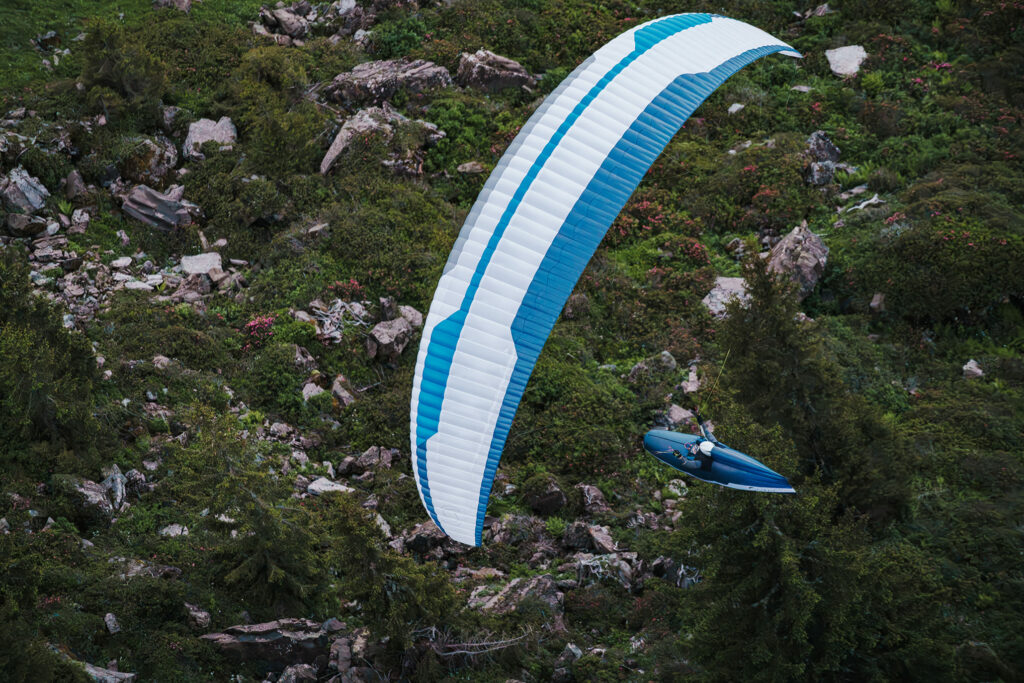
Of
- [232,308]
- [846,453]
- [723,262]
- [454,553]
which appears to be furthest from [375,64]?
[846,453]

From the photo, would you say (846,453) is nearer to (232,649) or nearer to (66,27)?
(232,649)

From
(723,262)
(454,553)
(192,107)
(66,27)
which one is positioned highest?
(66,27)

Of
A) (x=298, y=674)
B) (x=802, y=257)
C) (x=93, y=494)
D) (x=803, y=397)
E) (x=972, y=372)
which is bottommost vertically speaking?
(x=972, y=372)

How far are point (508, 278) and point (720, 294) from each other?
8514mm

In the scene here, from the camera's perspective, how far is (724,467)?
8.40 m

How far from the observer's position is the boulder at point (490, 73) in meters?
20.1

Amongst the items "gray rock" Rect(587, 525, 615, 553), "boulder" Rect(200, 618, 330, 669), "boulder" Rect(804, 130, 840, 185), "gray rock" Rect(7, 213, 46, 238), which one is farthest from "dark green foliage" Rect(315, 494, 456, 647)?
"boulder" Rect(804, 130, 840, 185)

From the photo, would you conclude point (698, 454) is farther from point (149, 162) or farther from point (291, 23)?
point (291, 23)

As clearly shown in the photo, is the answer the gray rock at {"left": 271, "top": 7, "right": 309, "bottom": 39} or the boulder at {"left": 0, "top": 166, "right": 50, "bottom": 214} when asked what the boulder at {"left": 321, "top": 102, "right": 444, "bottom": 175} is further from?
the boulder at {"left": 0, "top": 166, "right": 50, "bottom": 214}

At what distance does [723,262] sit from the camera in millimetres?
16562

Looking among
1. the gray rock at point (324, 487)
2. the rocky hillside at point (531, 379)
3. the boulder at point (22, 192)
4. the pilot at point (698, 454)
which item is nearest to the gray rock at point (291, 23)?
the rocky hillside at point (531, 379)

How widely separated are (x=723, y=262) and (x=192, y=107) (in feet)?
40.2

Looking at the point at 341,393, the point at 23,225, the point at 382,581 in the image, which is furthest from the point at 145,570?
the point at 23,225

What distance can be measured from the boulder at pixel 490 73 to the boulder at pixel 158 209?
734cm
